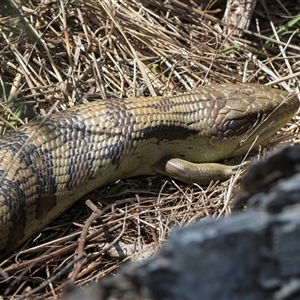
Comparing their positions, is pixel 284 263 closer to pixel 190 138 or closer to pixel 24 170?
pixel 24 170

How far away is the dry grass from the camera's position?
3912mm

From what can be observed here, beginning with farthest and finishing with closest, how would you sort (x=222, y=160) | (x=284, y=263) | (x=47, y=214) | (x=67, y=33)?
(x=67, y=33) → (x=222, y=160) → (x=47, y=214) → (x=284, y=263)

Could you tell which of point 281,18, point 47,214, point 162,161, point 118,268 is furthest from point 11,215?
point 281,18

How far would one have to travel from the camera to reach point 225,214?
147 inches

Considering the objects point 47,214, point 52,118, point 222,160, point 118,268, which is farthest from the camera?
point 222,160

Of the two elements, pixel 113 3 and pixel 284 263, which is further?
pixel 113 3

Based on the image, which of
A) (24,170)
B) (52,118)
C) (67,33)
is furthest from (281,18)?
(24,170)

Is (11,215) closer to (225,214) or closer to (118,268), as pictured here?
(118,268)

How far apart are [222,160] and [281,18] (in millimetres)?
1789

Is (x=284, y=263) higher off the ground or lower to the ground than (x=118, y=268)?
higher

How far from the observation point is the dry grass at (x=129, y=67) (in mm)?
3912

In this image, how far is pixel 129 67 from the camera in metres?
5.02

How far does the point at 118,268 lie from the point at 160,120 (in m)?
1.17

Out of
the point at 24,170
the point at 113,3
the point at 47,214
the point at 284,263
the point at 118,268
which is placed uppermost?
the point at 113,3
